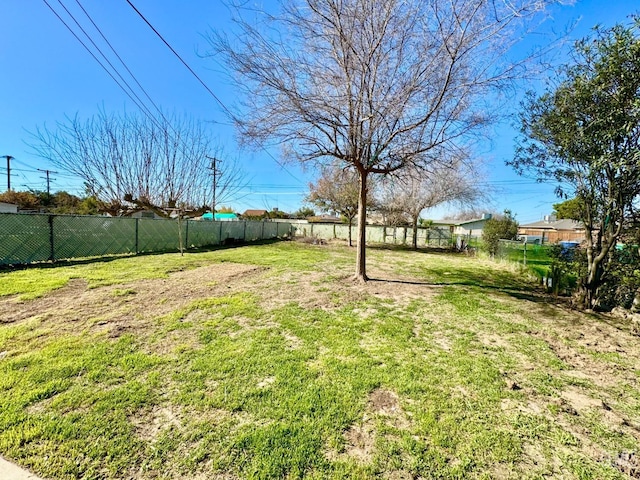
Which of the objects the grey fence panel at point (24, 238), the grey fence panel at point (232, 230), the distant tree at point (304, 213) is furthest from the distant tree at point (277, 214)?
the grey fence panel at point (24, 238)

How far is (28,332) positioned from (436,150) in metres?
6.80

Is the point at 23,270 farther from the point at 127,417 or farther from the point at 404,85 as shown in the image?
the point at 404,85

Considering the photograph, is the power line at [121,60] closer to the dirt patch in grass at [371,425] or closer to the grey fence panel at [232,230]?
the grey fence panel at [232,230]

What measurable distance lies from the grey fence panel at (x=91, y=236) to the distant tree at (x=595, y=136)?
11.9 meters

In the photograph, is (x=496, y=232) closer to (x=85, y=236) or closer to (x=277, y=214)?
(x=85, y=236)

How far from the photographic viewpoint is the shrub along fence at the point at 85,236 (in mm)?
7133

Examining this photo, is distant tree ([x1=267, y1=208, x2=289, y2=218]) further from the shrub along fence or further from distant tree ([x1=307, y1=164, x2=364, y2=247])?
the shrub along fence

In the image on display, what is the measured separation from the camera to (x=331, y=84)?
16.3 feet

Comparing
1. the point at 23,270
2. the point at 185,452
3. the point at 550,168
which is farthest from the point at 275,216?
the point at 185,452

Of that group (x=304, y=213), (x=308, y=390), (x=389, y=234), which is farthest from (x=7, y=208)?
(x=304, y=213)

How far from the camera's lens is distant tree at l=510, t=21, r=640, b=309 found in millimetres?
3531

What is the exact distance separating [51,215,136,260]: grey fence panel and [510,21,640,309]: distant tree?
11.9m

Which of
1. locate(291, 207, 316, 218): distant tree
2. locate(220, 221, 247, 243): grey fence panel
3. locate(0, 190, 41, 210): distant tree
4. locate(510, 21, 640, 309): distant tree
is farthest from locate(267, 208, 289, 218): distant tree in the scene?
locate(510, 21, 640, 309): distant tree

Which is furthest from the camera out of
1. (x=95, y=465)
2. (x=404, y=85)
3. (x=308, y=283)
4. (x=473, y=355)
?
(x=308, y=283)
